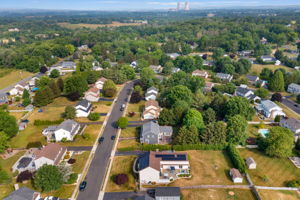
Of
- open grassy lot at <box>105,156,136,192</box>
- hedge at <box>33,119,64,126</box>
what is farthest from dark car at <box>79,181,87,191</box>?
hedge at <box>33,119,64,126</box>

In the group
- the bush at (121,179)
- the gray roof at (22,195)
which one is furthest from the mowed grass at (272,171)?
the gray roof at (22,195)

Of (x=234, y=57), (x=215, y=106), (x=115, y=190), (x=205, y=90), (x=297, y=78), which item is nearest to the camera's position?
(x=115, y=190)

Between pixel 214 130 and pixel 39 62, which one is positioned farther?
pixel 39 62

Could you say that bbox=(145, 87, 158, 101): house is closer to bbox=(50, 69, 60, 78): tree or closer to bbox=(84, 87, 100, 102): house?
bbox=(84, 87, 100, 102): house

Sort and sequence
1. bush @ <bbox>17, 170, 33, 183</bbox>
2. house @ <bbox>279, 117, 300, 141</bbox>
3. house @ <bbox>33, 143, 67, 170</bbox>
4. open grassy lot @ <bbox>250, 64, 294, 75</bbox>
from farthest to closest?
1. open grassy lot @ <bbox>250, 64, 294, 75</bbox>
2. house @ <bbox>279, 117, 300, 141</bbox>
3. house @ <bbox>33, 143, 67, 170</bbox>
4. bush @ <bbox>17, 170, 33, 183</bbox>

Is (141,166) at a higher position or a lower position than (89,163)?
higher

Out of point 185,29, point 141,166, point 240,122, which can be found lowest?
point 141,166

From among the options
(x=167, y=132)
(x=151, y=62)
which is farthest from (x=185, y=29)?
(x=167, y=132)

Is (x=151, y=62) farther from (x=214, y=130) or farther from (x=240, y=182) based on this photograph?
(x=240, y=182)
